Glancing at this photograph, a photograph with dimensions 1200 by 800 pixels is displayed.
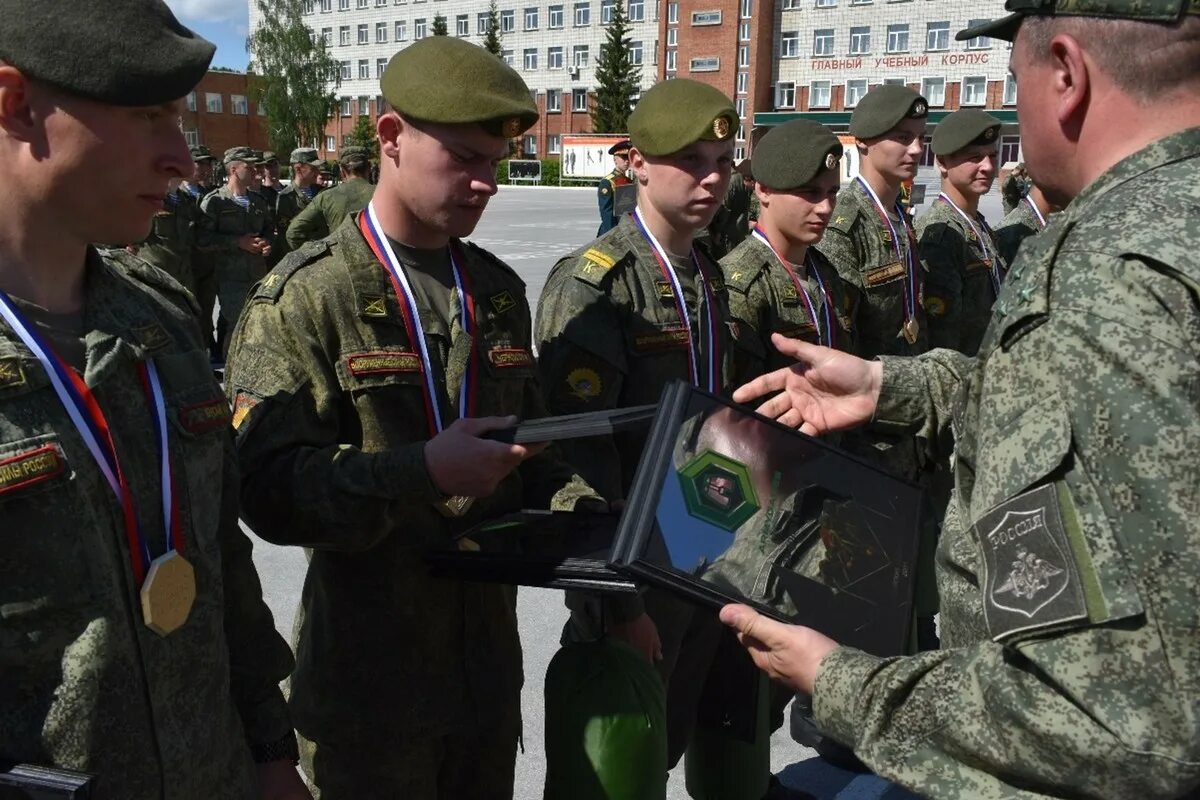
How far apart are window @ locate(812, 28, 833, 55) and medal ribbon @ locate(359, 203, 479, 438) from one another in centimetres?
6053

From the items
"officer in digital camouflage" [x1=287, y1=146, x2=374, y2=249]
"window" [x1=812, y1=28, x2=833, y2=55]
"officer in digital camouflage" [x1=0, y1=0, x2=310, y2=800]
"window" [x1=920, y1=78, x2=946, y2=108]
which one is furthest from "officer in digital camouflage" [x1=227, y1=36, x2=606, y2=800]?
"window" [x1=812, y1=28, x2=833, y2=55]

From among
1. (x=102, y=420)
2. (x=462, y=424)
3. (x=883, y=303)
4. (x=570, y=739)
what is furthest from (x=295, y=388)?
(x=883, y=303)

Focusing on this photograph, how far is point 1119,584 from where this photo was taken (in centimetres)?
126

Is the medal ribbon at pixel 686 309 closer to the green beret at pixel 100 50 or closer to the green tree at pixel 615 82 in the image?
the green beret at pixel 100 50

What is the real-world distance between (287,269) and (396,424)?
43 cm

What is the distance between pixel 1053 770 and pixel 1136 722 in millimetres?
139

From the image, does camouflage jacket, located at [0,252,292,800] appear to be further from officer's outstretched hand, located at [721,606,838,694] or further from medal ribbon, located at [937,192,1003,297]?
medal ribbon, located at [937,192,1003,297]

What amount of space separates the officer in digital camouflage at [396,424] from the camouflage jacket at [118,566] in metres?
0.28

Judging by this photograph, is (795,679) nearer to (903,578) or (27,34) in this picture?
(903,578)

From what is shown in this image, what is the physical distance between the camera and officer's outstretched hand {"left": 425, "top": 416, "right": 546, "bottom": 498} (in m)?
2.00

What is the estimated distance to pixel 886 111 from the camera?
528cm

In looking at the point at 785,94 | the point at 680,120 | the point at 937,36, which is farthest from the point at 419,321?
the point at 785,94

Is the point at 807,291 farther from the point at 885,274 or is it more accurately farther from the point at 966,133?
the point at 966,133

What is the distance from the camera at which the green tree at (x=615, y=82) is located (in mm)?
58781
